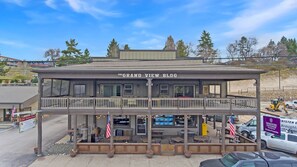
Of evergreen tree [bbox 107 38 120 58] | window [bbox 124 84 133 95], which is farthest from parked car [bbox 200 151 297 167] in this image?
evergreen tree [bbox 107 38 120 58]

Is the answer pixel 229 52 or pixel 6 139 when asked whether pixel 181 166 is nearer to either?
pixel 6 139

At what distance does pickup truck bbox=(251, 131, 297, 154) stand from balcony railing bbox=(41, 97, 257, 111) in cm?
362

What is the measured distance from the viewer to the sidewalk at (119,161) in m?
14.1

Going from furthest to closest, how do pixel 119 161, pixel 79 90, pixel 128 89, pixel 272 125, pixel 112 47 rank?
pixel 112 47 → pixel 79 90 → pixel 128 89 → pixel 272 125 → pixel 119 161

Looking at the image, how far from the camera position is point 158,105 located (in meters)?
16.9

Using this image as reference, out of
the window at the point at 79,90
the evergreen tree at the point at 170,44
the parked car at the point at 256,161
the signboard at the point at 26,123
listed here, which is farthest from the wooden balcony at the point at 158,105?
the evergreen tree at the point at 170,44

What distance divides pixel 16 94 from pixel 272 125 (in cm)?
3189

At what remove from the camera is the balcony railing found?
1635 cm

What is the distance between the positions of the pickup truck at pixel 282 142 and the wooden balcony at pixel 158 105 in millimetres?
3551

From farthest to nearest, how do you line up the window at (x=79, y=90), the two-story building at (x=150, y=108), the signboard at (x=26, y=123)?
the window at (x=79, y=90)
the two-story building at (x=150, y=108)
the signboard at (x=26, y=123)

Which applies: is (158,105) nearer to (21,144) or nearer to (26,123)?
(26,123)

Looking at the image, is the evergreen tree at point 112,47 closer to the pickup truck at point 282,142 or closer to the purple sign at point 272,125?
the pickup truck at point 282,142

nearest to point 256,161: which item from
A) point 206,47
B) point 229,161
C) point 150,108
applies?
point 229,161

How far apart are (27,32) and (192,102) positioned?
67.1 ft
